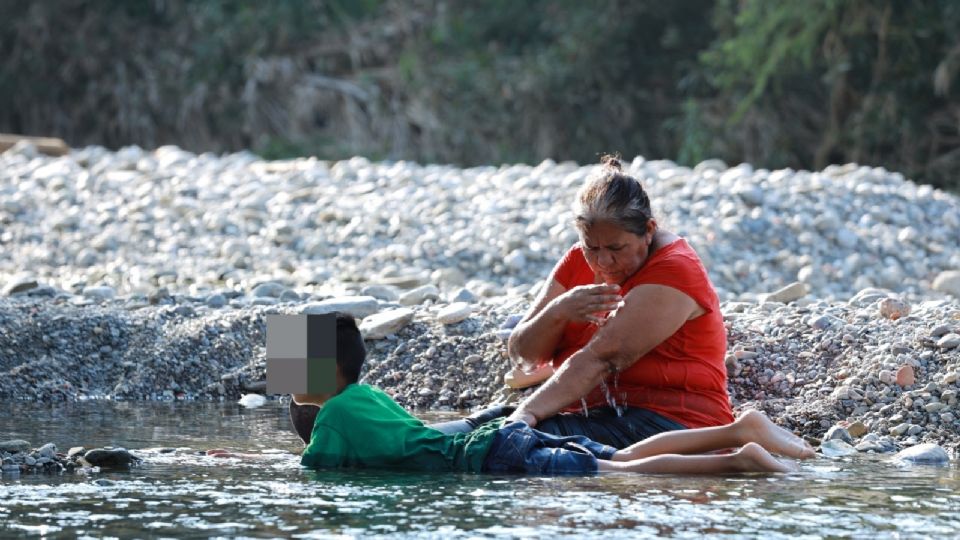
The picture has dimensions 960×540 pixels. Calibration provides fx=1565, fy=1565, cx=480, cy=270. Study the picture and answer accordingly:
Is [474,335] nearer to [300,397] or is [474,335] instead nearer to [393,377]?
[393,377]

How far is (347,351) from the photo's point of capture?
4699mm

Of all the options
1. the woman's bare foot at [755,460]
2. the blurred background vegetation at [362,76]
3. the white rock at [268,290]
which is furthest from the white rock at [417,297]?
the blurred background vegetation at [362,76]

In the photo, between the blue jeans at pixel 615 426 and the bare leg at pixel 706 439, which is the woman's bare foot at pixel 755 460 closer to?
the bare leg at pixel 706 439

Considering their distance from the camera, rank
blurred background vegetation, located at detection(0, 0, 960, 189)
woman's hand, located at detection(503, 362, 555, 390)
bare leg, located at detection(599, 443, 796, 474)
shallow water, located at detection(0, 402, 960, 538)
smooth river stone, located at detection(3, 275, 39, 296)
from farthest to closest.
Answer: blurred background vegetation, located at detection(0, 0, 960, 189) → smooth river stone, located at detection(3, 275, 39, 296) → woman's hand, located at detection(503, 362, 555, 390) → bare leg, located at detection(599, 443, 796, 474) → shallow water, located at detection(0, 402, 960, 538)

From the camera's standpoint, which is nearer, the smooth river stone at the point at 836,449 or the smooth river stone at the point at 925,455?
the smooth river stone at the point at 925,455

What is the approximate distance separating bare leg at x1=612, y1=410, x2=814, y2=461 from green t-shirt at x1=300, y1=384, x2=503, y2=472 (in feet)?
1.52

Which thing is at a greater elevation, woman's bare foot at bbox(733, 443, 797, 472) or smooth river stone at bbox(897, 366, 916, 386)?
smooth river stone at bbox(897, 366, 916, 386)

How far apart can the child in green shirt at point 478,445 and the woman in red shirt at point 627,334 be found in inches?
5.4

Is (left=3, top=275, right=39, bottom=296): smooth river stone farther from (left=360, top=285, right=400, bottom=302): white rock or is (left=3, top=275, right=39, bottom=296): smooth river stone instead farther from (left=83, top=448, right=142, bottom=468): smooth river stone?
(left=83, top=448, right=142, bottom=468): smooth river stone

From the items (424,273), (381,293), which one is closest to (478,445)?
(381,293)

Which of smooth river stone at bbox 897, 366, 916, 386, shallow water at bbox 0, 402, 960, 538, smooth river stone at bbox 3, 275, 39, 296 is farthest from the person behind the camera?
smooth river stone at bbox 3, 275, 39, 296

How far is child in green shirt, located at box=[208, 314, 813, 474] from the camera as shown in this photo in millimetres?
4703

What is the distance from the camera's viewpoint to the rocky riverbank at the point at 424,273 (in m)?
6.43

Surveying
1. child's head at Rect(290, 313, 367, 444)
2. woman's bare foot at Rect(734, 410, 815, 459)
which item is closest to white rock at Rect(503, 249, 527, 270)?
woman's bare foot at Rect(734, 410, 815, 459)
